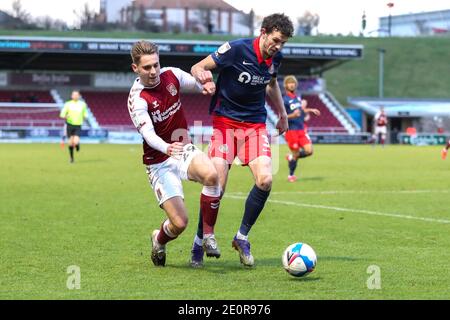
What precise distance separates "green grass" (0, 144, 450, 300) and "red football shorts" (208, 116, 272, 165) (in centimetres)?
104

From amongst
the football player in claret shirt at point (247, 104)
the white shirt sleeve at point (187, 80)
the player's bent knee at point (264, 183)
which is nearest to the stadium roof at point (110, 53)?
the football player in claret shirt at point (247, 104)

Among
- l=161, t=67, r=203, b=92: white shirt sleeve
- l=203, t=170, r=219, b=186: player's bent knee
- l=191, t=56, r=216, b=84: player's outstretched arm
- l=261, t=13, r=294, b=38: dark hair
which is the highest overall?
l=261, t=13, r=294, b=38: dark hair

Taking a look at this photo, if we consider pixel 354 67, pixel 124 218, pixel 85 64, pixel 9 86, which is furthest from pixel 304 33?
pixel 124 218

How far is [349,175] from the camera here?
72.3 ft

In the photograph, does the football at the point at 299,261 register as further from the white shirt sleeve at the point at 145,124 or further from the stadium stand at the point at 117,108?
the stadium stand at the point at 117,108

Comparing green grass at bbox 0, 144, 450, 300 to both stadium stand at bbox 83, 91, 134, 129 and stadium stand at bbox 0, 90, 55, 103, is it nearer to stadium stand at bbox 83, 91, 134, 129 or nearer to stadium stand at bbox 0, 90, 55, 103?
stadium stand at bbox 83, 91, 134, 129

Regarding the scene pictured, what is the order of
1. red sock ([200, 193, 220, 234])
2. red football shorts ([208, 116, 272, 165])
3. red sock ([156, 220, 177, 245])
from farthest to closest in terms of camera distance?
red football shorts ([208, 116, 272, 165]) < red sock ([200, 193, 220, 234]) < red sock ([156, 220, 177, 245])

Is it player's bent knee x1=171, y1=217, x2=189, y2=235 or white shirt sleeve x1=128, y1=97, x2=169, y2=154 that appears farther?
player's bent knee x1=171, y1=217, x2=189, y2=235

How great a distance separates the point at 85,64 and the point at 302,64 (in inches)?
626

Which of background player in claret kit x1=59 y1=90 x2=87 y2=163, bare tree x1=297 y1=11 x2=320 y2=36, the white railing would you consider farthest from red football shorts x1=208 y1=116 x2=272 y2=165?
bare tree x1=297 y1=11 x2=320 y2=36

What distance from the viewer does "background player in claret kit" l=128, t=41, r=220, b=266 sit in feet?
24.9

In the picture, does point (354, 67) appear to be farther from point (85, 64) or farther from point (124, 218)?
point (124, 218)

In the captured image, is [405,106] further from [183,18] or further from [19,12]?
[19,12]

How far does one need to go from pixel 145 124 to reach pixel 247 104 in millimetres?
1559
